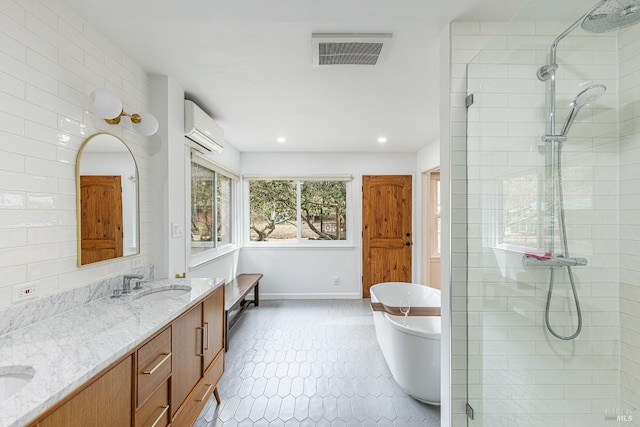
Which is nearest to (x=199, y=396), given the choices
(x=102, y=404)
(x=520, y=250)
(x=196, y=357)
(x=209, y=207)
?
(x=196, y=357)

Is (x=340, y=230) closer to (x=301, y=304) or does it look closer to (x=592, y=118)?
(x=301, y=304)

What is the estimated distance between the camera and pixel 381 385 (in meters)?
2.22

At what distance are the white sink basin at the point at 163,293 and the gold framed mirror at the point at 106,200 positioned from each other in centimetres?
30

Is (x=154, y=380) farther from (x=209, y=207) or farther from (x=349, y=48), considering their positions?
(x=209, y=207)

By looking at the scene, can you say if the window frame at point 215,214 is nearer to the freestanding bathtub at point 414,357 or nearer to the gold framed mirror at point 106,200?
the gold framed mirror at point 106,200

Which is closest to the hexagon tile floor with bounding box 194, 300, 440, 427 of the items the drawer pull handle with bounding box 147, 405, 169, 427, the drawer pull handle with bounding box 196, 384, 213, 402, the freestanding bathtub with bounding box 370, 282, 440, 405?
the freestanding bathtub with bounding box 370, 282, 440, 405

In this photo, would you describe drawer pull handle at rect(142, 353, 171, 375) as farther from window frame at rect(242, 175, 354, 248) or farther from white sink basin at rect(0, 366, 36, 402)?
window frame at rect(242, 175, 354, 248)

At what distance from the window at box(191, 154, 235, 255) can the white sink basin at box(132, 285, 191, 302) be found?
1.11 m

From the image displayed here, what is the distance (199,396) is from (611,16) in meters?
2.74

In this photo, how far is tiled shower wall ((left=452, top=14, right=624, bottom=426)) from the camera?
123 cm

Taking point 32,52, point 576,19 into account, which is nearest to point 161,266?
point 32,52

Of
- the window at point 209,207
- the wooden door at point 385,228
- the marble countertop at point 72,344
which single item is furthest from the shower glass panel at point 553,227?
the wooden door at point 385,228

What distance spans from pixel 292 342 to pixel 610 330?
8.12ft

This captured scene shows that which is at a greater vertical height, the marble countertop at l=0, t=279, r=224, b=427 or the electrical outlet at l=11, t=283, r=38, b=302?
the electrical outlet at l=11, t=283, r=38, b=302
